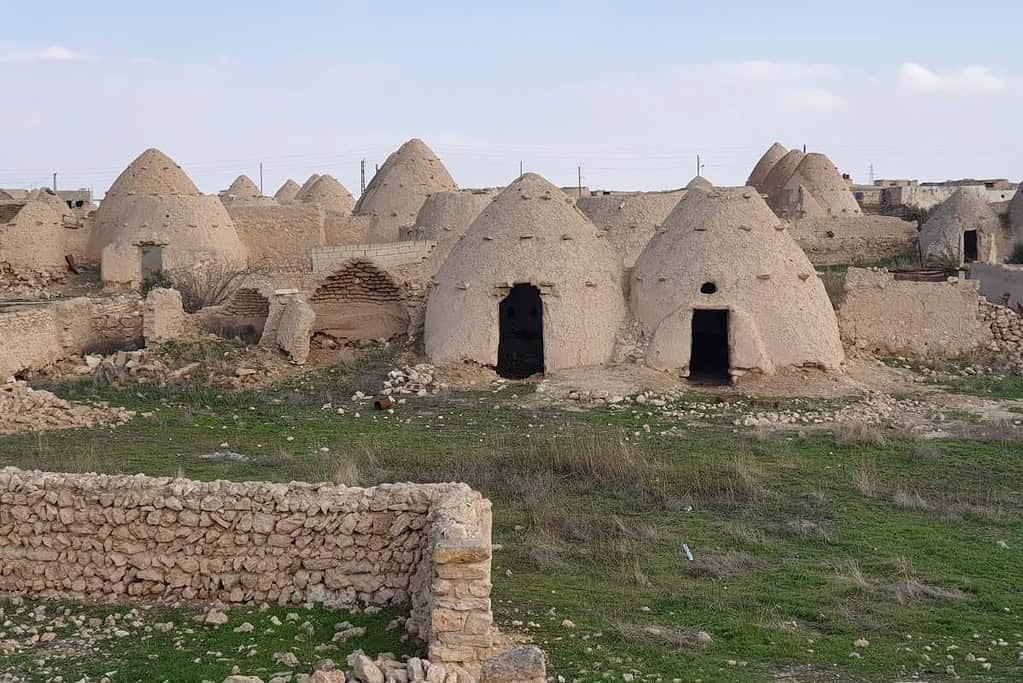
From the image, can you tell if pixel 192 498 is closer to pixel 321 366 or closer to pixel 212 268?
pixel 321 366

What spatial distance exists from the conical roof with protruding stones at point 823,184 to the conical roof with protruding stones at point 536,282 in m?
17.0


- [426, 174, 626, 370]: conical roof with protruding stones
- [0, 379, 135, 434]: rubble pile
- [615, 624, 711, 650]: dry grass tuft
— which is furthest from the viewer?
[426, 174, 626, 370]: conical roof with protruding stones

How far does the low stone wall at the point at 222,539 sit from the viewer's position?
7039 millimetres

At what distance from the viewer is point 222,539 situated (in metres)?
7.17

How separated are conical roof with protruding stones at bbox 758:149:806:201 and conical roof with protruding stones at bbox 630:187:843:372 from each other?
59.5ft

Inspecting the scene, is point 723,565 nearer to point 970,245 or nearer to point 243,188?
point 970,245

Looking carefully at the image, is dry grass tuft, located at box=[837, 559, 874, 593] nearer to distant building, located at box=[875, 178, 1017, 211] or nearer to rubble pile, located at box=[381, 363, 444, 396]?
rubble pile, located at box=[381, 363, 444, 396]

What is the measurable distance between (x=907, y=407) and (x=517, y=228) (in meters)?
5.41

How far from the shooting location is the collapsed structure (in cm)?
2373

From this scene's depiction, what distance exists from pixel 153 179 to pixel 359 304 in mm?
11250

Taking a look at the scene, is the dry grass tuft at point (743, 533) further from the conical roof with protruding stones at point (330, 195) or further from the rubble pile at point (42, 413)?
the conical roof with protruding stones at point (330, 195)

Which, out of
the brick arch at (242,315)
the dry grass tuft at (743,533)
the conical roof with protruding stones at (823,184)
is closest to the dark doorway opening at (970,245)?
the conical roof with protruding stones at (823,184)

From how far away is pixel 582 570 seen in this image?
7.89 m

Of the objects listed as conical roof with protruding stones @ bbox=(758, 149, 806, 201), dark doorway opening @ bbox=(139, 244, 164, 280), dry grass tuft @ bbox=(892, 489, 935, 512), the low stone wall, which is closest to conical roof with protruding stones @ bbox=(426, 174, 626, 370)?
dry grass tuft @ bbox=(892, 489, 935, 512)
